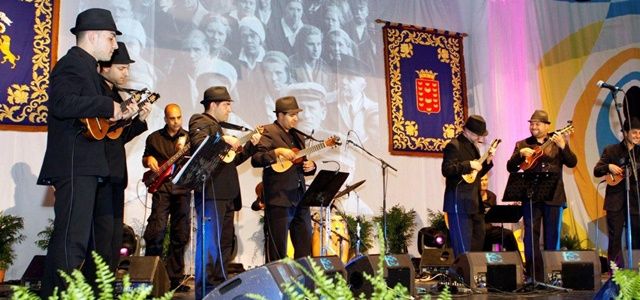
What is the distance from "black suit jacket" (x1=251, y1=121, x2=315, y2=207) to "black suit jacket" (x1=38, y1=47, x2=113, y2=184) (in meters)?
2.13

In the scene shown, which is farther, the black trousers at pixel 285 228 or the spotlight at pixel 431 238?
the spotlight at pixel 431 238

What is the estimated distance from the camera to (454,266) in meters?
6.22

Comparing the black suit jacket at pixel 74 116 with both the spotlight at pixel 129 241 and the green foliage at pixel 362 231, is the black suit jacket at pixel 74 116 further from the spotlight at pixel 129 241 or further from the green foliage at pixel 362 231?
the green foliage at pixel 362 231

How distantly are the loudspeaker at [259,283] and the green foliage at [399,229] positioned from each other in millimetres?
5968

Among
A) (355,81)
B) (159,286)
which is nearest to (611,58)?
(355,81)

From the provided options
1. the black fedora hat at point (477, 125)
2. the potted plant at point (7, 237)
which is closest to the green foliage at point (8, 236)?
the potted plant at point (7, 237)

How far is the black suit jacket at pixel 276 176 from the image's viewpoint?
5.69 m

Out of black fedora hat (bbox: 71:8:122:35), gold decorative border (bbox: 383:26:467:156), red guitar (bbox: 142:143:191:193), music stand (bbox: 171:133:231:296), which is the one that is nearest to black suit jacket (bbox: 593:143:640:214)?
gold decorative border (bbox: 383:26:467:156)

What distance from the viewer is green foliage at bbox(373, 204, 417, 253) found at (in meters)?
9.33

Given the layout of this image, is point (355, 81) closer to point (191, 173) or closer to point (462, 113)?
point (462, 113)

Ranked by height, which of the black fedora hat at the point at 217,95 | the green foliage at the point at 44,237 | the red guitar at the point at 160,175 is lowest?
the green foliage at the point at 44,237

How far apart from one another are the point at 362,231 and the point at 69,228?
19.6 feet

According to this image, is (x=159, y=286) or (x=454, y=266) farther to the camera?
(x=454, y=266)

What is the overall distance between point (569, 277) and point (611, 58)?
514cm
